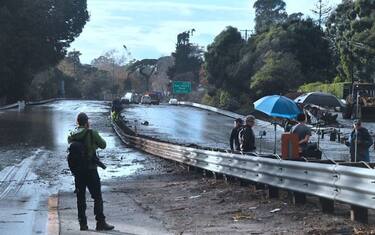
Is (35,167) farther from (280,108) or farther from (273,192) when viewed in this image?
(273,192)

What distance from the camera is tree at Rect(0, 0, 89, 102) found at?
6097 centimetres

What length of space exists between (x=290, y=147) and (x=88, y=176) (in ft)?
12.8

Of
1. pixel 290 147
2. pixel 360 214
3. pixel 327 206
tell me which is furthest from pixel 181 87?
pixel 360 214

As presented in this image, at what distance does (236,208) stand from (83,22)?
68.3 m

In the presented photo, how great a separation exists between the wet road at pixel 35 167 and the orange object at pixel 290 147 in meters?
4.35

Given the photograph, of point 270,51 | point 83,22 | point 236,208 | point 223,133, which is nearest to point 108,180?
point 236,208

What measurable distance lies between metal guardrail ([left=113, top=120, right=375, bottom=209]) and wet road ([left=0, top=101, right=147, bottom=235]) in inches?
150

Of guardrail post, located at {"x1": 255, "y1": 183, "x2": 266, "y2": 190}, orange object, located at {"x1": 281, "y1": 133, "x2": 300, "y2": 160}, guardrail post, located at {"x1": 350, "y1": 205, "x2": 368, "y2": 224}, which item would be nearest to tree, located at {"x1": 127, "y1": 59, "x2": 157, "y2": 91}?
guardrail post, located at {"x1": 255, "y1": 183, "x2": 266, "y2": 190}

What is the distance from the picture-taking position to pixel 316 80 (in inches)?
2596

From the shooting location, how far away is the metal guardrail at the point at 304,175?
796 centimetres

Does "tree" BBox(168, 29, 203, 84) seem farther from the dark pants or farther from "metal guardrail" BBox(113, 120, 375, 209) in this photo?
the dark pants

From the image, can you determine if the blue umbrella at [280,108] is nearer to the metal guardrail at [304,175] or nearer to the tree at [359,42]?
the metal guardrail at [304,175]

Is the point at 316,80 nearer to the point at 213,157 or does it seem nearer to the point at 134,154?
the point at 134,154

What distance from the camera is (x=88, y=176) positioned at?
370 inches
